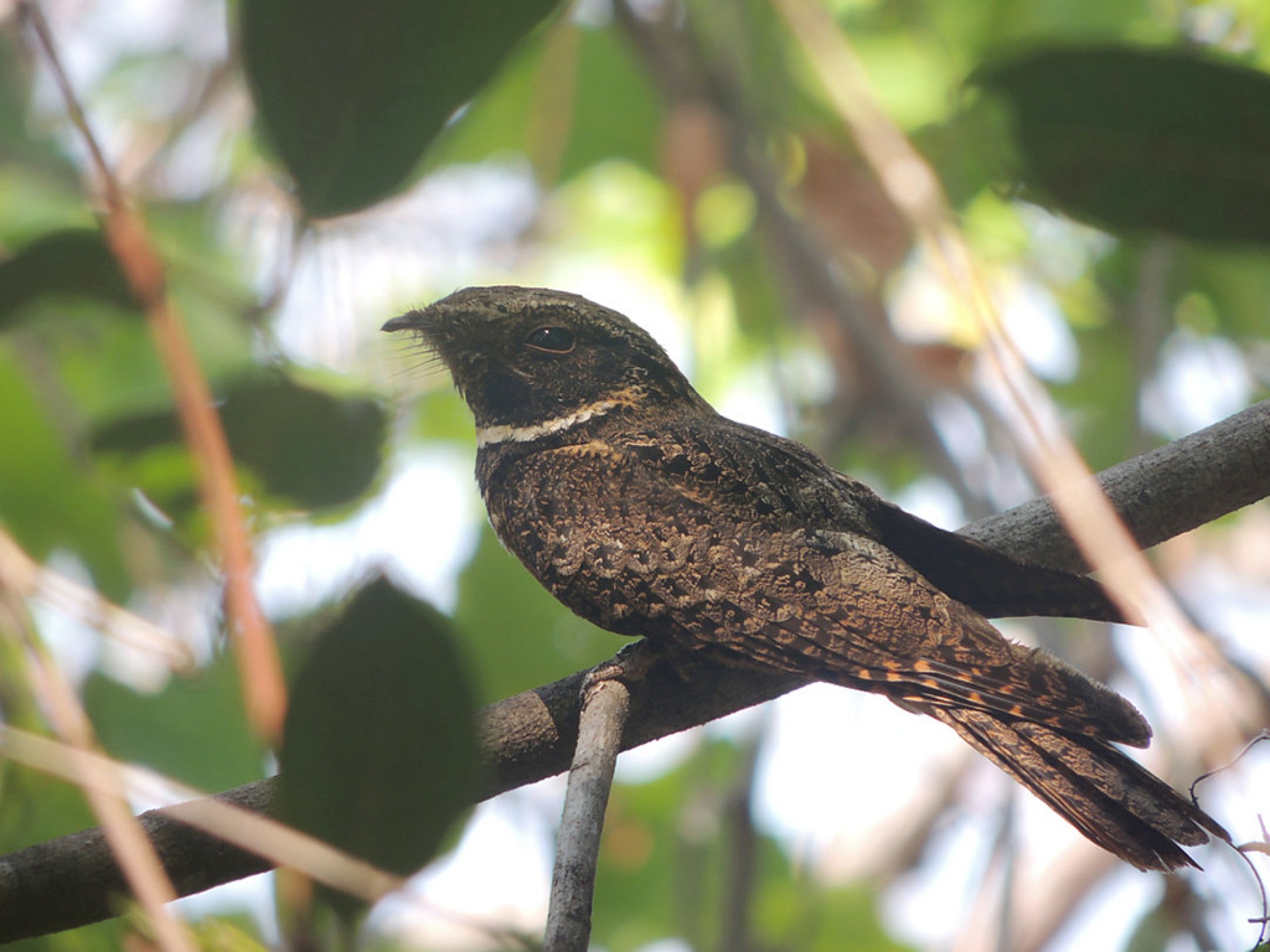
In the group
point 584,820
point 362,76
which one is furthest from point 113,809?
point 362,76

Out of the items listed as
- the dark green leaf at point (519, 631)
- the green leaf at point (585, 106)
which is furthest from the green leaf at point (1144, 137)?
the green leaf at point (585, 106)

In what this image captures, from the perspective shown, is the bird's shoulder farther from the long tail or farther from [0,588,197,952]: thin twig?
[0,588,197,952]: thin twig

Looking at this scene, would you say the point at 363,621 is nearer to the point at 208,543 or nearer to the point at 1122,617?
the point at 208,543

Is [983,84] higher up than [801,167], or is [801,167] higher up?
[801,167]

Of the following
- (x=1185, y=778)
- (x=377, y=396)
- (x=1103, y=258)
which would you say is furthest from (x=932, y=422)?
(x=377, y=396)

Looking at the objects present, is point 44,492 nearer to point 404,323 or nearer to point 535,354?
point 404,323

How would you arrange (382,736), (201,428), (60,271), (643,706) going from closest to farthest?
(382,736)
(201,428)
(60,271)
(643,706)

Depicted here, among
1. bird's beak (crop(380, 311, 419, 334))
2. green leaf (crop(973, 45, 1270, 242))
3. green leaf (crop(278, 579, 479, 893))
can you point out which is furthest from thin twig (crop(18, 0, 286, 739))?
green leaf (crop(973, 45, 1270, 242))
